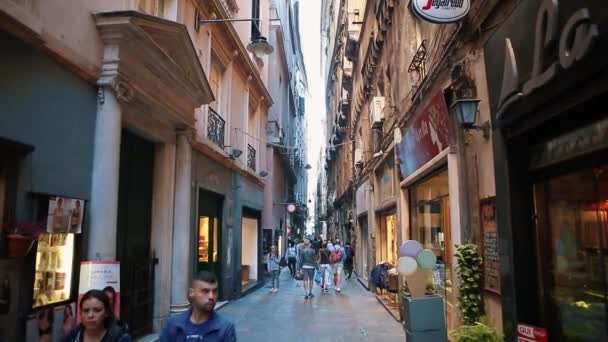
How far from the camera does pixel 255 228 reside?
2030cm

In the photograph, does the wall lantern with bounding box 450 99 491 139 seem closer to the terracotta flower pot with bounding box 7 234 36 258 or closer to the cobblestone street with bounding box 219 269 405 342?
the cobblestone street with bounding box 219 269 405 342

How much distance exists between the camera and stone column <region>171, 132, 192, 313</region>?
1043 centimetres

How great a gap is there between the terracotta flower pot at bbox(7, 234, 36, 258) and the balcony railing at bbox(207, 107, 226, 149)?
7.63 metres

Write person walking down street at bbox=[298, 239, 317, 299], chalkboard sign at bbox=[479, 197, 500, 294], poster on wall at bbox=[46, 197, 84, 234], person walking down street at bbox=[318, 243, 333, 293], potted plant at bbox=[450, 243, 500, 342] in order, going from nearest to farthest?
poster on wall at bbox=[46, 197, 84, 234]
chalkboard sign at bbox=[479, 197, 500, 294]
potted plant at bbox=[450, 243, 500, 342]
person walking down street at bbox=[298, 239, 317, 299]
person walking down street at bbox=[318, 243, 333, 293]

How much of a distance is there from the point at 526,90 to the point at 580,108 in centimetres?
68

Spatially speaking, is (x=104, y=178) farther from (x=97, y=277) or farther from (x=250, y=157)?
(x=250, y=157)

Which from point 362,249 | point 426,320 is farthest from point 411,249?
point 362,249

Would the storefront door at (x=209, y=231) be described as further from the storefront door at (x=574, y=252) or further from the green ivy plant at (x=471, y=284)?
the storefront door at (x=574, y=252)

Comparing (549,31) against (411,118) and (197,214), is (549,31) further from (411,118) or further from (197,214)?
(197,214)

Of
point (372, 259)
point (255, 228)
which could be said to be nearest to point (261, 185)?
point (255, 228)

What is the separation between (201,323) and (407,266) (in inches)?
214

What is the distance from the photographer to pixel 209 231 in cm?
1415

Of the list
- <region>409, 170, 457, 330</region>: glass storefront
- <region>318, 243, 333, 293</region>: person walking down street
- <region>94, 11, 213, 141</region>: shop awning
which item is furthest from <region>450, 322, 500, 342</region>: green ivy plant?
<region>318, 243, 333, 293</region>: person walking down street

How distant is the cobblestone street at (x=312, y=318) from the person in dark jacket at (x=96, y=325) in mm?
6617
